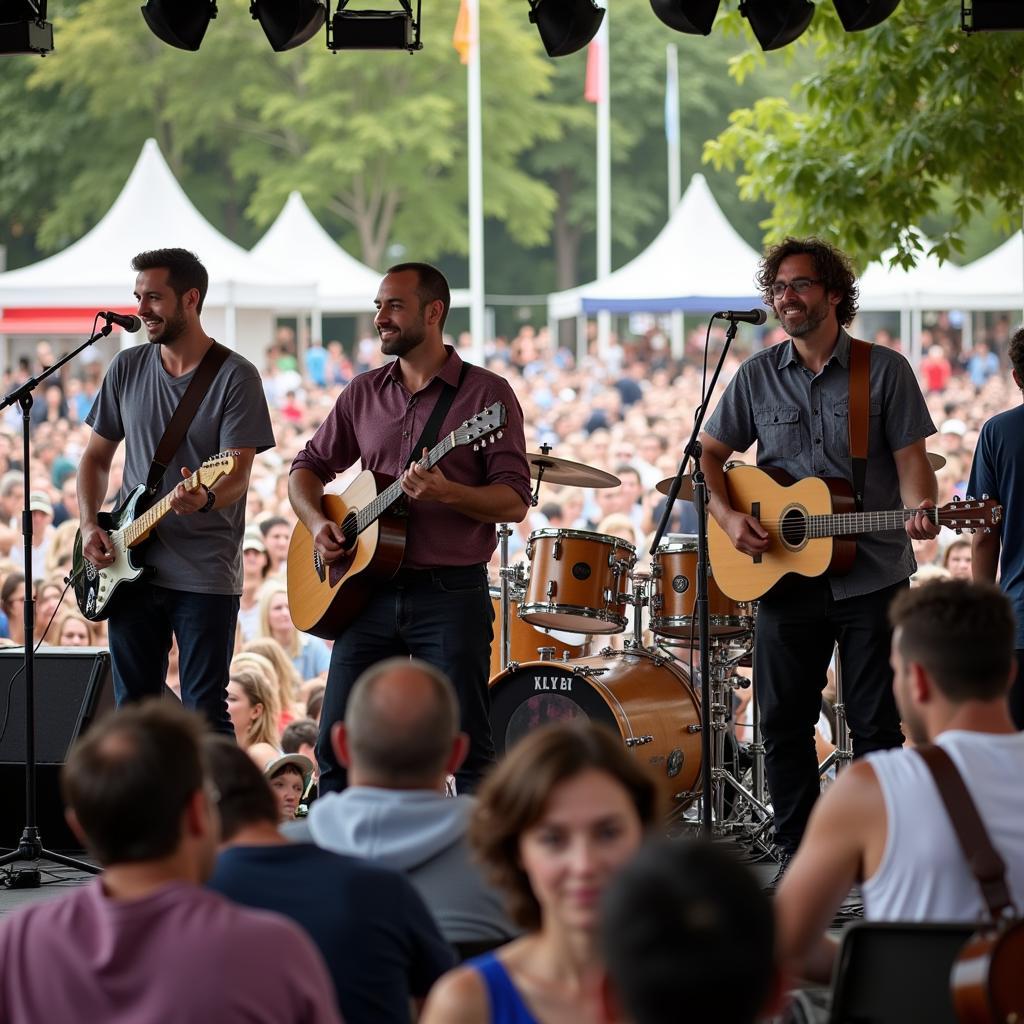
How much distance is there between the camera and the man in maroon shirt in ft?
19.2

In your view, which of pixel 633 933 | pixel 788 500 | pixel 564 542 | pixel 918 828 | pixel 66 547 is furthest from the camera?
pixel 66 547

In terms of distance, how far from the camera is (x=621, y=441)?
16.3 metres

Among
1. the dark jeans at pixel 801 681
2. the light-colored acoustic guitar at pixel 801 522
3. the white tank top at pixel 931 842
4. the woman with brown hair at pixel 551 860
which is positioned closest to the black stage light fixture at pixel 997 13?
the light-colored acoustic guitar at pixel 801 522

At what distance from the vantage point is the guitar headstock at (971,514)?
5.37 m

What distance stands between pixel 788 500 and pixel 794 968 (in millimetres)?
3207

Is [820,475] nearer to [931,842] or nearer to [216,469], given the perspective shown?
[216,469]

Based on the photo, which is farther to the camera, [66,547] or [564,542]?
[66,547]

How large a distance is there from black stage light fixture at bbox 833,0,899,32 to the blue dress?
18.0 feet

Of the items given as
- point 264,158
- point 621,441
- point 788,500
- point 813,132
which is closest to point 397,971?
point 788,500

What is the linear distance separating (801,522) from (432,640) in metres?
1.35

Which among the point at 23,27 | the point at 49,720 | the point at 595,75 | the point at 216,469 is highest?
the point at 595,75

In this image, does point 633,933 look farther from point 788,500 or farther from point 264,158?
point 264,158

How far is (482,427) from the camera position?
5.68 metres

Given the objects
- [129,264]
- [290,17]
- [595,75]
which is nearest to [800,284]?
[290,17]
